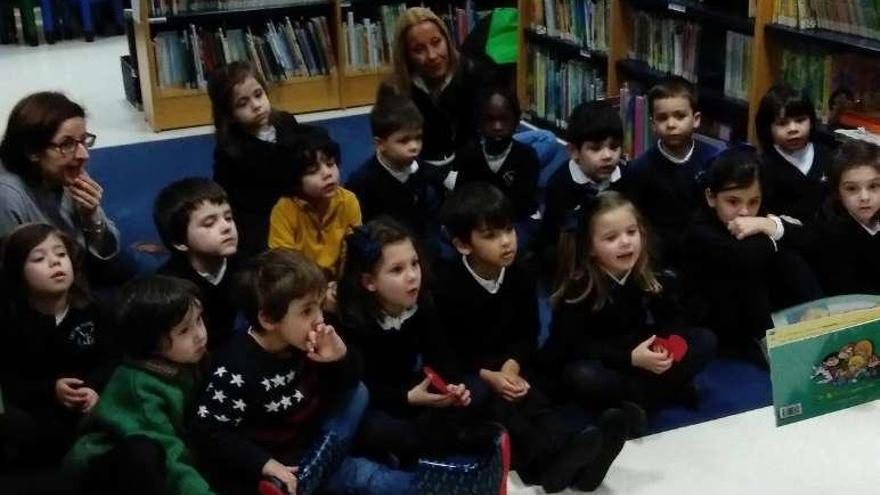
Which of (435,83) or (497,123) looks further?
(435,83)

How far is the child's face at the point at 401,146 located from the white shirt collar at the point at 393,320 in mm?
895

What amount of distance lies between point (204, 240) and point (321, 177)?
0.48m

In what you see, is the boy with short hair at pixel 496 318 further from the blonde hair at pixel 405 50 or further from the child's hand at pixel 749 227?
the blonde hair at pixel 405 50

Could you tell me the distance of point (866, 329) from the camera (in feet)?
8.24

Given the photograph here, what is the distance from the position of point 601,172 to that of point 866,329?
→ 104cm

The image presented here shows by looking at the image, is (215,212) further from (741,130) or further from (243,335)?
(741,130)

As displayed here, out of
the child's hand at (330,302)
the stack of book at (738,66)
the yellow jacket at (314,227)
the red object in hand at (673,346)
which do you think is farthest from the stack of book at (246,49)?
the red object in hand at (673,346)

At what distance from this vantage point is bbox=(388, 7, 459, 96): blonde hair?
380 cm

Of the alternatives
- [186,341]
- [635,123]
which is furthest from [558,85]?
[186,341]

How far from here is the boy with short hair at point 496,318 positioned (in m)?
2.52

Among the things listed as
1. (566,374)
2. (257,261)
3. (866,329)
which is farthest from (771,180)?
(257,261)

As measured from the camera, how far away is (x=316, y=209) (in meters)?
3.14

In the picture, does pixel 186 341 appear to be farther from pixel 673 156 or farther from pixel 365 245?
pixel 673 156

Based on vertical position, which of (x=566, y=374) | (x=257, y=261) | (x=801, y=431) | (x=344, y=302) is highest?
(x=257, y=261)
